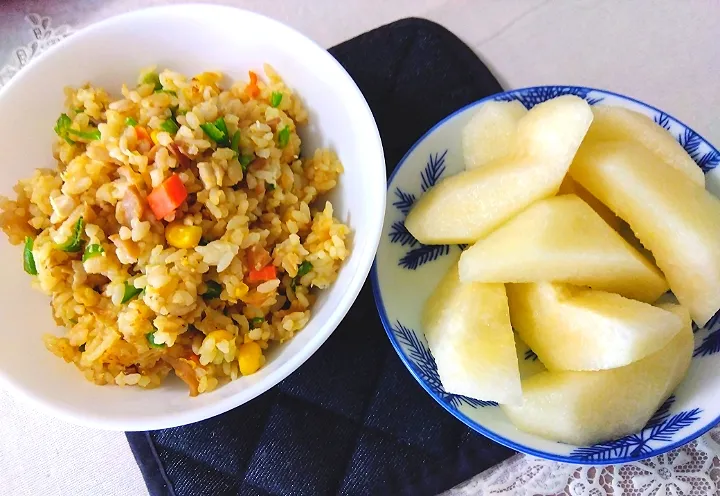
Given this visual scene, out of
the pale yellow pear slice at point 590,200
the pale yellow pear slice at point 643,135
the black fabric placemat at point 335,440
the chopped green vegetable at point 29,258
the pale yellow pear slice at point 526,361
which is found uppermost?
the pale yellow pear slice at point 643,135

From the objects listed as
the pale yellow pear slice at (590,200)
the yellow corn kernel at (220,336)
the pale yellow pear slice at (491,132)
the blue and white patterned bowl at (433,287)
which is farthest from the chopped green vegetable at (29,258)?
the pale yellow pear slice at (590,200)

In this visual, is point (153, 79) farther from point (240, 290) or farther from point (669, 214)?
point (669, 214)

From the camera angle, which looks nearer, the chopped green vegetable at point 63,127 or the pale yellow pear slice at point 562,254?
the pale yellow pear slice at point 562,254

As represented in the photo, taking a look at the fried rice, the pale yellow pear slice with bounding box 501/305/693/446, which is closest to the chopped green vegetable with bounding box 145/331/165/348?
the fried rice

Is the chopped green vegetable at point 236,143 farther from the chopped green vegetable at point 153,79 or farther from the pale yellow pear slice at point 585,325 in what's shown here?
the pale yellow pear slice at point 585,325

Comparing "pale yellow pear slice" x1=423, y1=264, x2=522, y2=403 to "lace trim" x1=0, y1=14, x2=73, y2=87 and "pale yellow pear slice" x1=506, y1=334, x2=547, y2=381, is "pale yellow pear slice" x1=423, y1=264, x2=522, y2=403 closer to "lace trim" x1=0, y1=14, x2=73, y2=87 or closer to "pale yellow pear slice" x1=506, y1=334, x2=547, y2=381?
"pale yellow pear slice" x1=506, y1=334, x2=547, y2=381

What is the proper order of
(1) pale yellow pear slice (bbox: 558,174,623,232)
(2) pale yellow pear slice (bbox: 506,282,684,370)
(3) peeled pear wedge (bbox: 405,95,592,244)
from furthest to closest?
(1) pale yellow pear slice (bbox: 558,174,623,232), (3) peeled pear wedge (bbox: 405,95,592,244), (2) pale yellow pear slice (bbox: 506,282,684,370)

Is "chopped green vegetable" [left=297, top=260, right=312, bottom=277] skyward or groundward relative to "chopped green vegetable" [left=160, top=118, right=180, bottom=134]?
groundward

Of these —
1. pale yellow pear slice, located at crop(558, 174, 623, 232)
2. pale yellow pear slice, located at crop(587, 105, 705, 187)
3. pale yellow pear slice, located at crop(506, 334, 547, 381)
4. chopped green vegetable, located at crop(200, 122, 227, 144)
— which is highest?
pale yellow pear slice, located at crop(587, 105, 705, 187)
